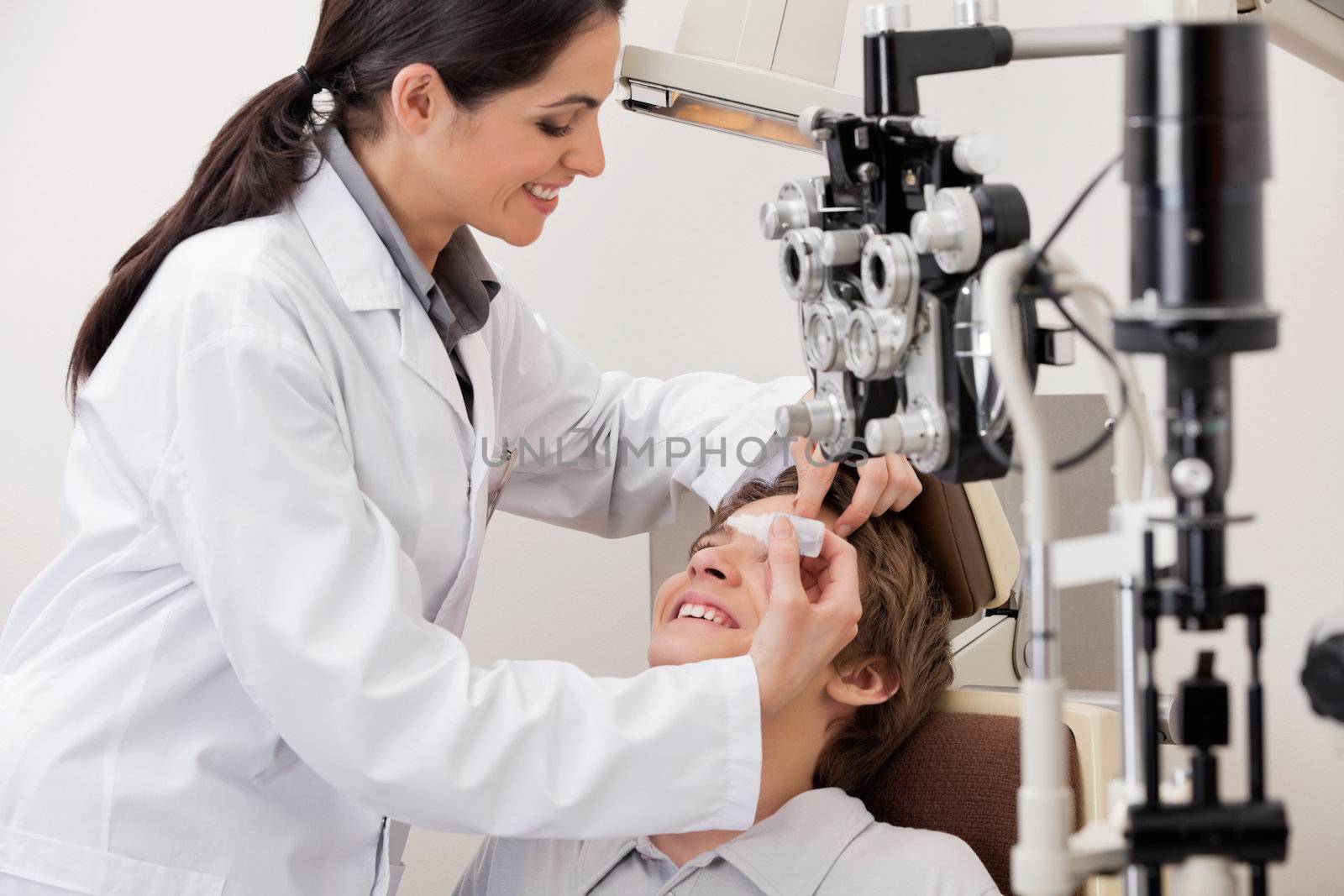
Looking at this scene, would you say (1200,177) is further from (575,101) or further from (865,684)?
(865,684)

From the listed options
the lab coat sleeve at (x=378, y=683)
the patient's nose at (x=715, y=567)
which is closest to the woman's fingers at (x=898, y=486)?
the patient's nose at (x=715, y=567)

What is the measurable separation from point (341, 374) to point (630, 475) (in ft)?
1.92

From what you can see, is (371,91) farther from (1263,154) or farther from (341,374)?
(1263,154)

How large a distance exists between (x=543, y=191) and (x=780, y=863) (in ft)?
2.37

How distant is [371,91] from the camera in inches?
51.3

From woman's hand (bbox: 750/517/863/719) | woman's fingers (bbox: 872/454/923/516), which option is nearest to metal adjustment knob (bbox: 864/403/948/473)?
woman's hand (bbox: 750/517/863/719)

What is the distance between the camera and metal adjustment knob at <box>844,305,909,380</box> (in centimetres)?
82

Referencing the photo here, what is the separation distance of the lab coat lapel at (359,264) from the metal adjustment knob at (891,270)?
1.94 ft

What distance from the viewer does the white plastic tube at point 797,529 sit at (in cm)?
131

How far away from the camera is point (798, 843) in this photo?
4.31 ft

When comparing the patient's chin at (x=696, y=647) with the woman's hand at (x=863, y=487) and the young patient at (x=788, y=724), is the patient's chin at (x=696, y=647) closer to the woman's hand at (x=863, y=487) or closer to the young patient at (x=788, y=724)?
the young patient at (x=788, y=724)

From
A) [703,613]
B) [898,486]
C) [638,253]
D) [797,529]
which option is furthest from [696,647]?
[638,253]

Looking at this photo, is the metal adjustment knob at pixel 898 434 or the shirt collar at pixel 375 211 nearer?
the metal adjustment knob at pixel 898 434

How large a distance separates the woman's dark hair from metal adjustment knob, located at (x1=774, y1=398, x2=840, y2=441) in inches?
20.2
